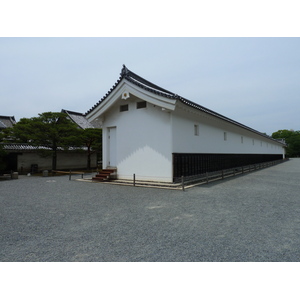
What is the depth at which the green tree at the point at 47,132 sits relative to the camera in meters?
16.9

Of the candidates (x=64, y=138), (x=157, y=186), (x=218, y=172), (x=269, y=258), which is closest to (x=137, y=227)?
(x=269, y=258)

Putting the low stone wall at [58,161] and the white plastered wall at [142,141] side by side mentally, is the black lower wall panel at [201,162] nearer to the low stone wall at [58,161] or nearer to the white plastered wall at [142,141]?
the white plastered wall at [142,141]

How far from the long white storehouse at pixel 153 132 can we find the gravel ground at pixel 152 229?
140 inches

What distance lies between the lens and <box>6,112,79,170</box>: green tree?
1692 centimetres

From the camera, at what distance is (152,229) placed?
4.55 meters

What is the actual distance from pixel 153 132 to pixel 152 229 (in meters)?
7.13

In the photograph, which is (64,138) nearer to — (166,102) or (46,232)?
(166,102)

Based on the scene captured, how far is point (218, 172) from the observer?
14555mm

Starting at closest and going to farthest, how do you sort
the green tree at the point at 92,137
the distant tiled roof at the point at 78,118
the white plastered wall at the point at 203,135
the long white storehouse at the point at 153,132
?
the long white storehouse at the point at 153,132 → the white plastered wall at the point at 203,135 → the green tree at the point at 92,137 → the distant tiled roof at the point at 78,118

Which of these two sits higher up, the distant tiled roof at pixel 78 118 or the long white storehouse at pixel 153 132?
the distant tiled roof at pixel 78 118

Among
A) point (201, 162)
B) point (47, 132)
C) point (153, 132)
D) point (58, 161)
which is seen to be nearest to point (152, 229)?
point (153, 132)

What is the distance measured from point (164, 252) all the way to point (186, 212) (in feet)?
8.44

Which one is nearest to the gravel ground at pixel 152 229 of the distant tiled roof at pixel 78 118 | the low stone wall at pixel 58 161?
the low stone wall at pixel 58 161

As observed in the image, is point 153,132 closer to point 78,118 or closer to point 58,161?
point 58,161
